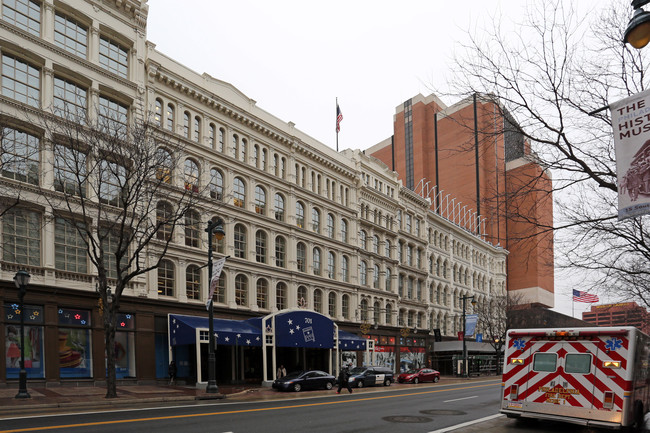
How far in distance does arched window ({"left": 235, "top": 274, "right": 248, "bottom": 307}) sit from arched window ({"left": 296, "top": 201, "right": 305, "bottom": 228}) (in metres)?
7.36

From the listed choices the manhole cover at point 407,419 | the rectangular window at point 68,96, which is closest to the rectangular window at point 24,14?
the rectangular window at point 68,96

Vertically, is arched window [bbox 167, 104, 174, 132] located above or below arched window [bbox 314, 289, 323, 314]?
above

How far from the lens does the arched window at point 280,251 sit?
3994 centimetres

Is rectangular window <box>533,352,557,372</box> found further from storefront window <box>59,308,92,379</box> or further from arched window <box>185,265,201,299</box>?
arched window <box>185,265,201,299</box>

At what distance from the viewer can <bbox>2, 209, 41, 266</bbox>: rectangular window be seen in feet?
80.1

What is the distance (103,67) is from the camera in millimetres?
29641

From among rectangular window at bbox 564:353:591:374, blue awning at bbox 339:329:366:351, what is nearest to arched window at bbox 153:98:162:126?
blue awning at bbox 339:329:366:351

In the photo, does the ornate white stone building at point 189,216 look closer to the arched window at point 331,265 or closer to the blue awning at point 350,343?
the arched window at point 331,265

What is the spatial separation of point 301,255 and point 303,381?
49.1 ft

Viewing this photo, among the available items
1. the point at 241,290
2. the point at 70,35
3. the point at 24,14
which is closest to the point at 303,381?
the point at 241,290

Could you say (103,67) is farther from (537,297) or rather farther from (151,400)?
(537,297)

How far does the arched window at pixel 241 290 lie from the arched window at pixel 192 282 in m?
3.10

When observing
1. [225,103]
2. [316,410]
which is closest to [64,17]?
[225,103]

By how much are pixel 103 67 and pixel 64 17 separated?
3038 millimetres
